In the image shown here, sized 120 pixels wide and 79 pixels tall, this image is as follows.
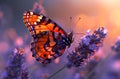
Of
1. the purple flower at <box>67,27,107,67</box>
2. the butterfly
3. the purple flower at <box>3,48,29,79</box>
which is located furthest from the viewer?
the butterfly

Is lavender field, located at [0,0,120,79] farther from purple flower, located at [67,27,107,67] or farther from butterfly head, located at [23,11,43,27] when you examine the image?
butterfly head, located at [23,11,43,27]

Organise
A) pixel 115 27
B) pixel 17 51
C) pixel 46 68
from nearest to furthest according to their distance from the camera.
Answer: pixel 17 51 < pixel 46 68 < pixel 115 27

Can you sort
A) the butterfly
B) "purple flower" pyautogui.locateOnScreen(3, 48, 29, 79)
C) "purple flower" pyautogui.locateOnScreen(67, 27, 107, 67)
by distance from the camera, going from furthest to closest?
1. the butterfly
2. "purple flower" pyautogui.locateOnScreen(67, 27, 107, 67)
3. "purple flower" pyautogui.locateOnScreen(3, 48, 29, 79)

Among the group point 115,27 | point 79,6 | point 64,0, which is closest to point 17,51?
point 115,27

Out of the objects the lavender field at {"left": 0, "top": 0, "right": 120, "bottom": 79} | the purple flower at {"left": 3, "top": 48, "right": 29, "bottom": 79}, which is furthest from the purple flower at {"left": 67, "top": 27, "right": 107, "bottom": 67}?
the purple flower at {"left": 3, "top": 48, "right": 29, "bottom": 79}

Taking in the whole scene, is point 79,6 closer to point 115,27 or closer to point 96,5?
point 96,5

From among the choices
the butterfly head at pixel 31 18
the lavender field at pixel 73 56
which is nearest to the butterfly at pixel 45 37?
the butterfly head at pixel 31 18

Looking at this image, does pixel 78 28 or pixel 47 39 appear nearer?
pixel 47 39

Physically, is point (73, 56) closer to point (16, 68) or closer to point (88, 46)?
point (88, 46)
